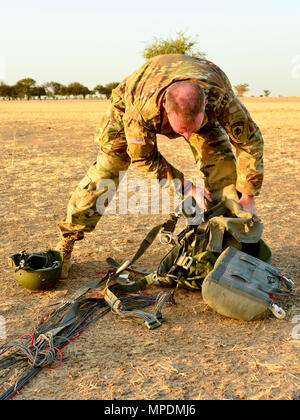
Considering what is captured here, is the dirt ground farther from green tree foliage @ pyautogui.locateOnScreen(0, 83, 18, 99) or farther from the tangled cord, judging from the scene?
green tree foliage @ pyautogui.locateOnScreen(0, 83, 18, 99)

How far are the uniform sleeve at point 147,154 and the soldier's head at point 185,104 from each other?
362 millimetres

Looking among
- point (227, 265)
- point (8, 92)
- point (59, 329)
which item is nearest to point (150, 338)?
point (59, 329)

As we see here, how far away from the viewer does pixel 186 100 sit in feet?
9.38

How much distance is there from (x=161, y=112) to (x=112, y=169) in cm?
78

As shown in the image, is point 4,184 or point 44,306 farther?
point 4,184

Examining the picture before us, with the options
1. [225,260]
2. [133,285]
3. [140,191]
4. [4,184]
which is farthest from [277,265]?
[4,184]

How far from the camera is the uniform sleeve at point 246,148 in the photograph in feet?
11.0

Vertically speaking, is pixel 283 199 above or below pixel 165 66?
below

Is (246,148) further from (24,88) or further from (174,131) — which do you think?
(24,88)

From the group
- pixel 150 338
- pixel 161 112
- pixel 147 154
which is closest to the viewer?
pixel 150 338

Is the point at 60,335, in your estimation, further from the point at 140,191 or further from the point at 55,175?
the point at 55,175
